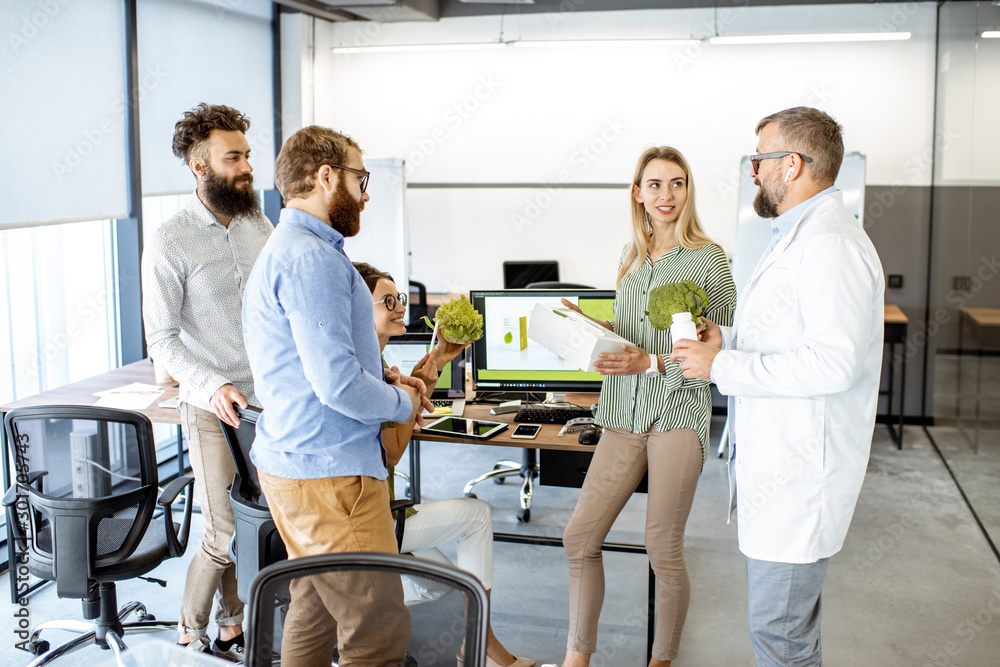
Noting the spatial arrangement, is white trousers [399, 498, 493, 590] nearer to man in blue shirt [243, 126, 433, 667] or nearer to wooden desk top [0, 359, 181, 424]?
man in blue shirt [243, 126, 433, 667]

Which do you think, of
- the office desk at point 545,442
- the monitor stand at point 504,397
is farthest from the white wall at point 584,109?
the office desk at point 545,442

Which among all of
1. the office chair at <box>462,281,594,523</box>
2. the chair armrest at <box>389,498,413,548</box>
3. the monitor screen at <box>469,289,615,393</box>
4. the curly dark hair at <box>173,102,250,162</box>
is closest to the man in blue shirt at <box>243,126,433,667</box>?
the chair armrest at <box>389,498,413,548</box>

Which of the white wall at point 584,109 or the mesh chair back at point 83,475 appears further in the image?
the white wall at point 584,109

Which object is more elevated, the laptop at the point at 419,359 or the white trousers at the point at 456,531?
the laptop at the point at 419,359

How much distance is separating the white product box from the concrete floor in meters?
1.15

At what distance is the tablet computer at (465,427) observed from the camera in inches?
122

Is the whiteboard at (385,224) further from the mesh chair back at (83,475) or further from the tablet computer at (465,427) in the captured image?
the mesh chair back at (83,475)

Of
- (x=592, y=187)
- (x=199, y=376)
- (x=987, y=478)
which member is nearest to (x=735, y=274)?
(x=592, y=187)

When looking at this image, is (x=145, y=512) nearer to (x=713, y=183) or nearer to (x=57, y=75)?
(x=57, y=75)

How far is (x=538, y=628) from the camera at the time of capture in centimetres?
320

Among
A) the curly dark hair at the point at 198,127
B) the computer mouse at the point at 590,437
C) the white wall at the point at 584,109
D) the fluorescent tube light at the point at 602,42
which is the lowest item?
the computer mouse at the point at 590,437

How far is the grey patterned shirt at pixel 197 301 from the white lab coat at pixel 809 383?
1.59 metres

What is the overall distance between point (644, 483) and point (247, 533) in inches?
51.0

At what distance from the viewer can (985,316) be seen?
169 inches
